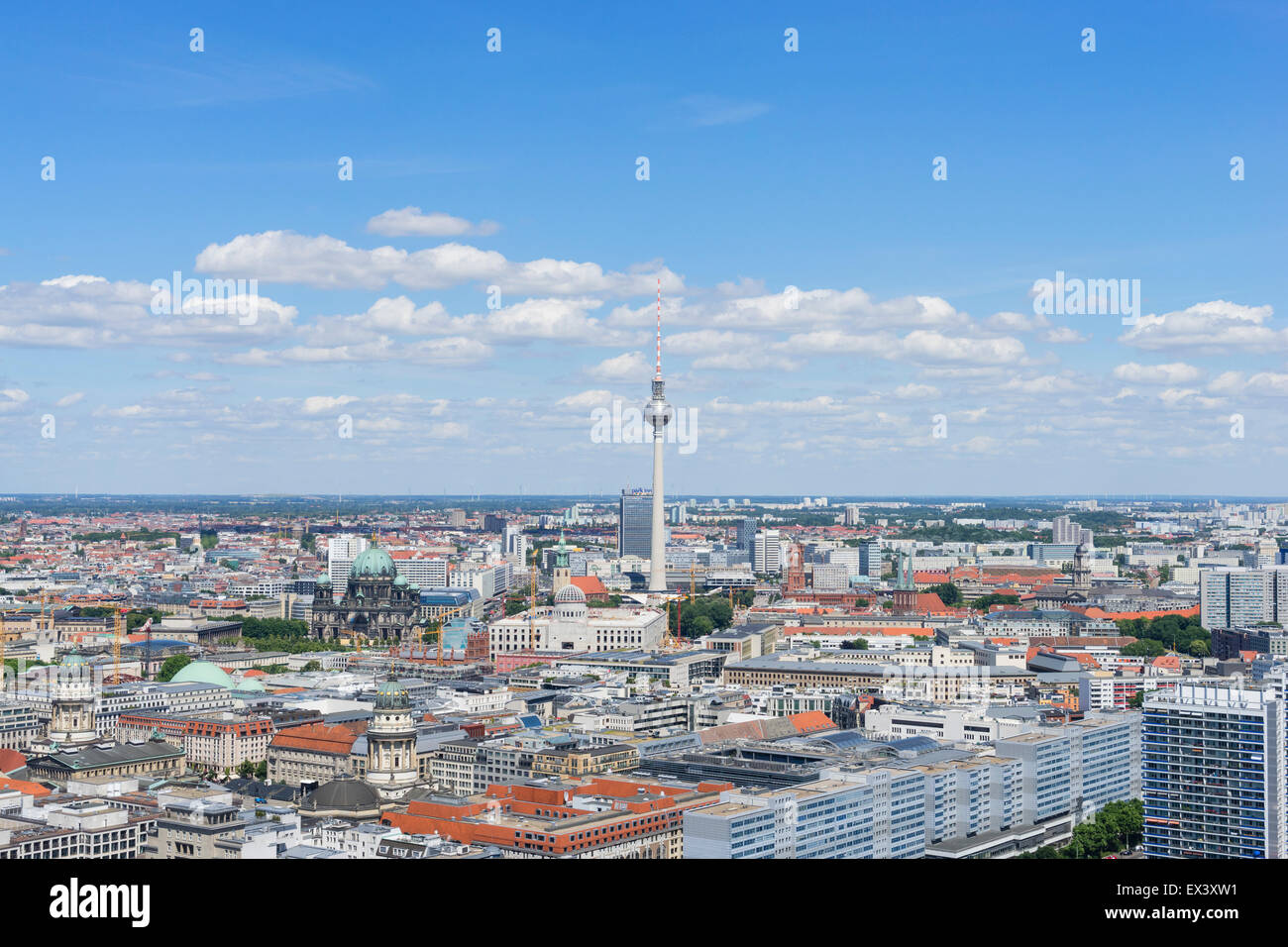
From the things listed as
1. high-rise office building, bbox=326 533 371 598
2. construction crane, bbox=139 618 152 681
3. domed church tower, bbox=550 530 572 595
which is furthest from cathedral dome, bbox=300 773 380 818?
high-rise office building, bbox=326 533 371 598

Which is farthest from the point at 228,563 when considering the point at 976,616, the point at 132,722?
the point at 132,722

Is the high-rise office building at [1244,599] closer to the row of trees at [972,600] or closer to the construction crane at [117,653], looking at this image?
the row of trees at [972,600]

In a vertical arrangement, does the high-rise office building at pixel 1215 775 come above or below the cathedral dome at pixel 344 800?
above

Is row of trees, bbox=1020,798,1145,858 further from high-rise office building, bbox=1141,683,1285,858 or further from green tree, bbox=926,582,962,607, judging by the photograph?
green tree, bbox=926,582,962,607

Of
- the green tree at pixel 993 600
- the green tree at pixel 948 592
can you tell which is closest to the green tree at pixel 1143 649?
the green tree at pixel 993 600
